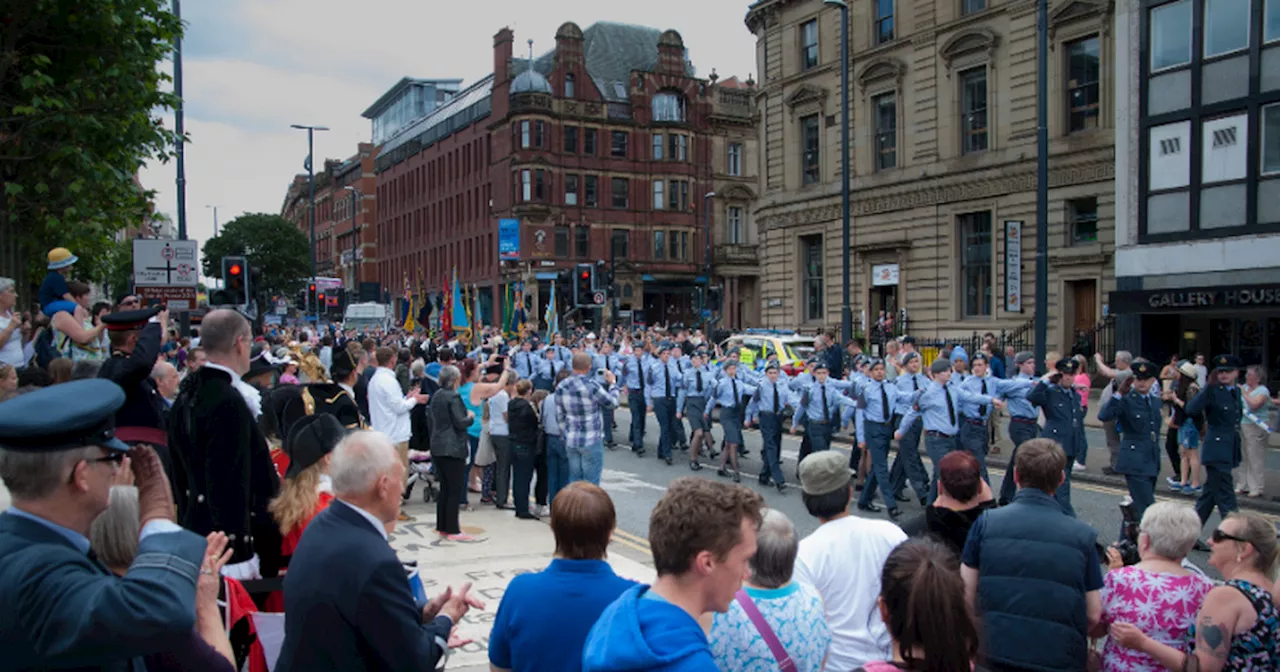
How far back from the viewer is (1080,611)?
13.9 feet

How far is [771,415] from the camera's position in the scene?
14.5 metres

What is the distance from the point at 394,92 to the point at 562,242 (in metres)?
40.5

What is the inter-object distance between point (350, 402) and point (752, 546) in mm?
5383

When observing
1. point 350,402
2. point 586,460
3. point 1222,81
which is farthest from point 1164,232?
point 350,402

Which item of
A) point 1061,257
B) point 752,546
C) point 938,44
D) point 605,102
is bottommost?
point 752,546

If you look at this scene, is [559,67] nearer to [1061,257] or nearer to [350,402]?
[1061,257]

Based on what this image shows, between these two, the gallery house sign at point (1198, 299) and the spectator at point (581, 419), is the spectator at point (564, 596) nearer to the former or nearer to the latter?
the spectator at point (581, 419)

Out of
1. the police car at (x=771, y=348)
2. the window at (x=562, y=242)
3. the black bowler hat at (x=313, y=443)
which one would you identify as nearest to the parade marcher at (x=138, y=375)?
the black bowler hat at (x=313, y=443)

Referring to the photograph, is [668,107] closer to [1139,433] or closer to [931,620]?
[1139,433]

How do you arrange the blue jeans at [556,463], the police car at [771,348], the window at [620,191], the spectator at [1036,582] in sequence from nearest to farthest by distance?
the spectator at [1036,582] → the blue jeans at [556,463] → the police car at [771,348] → the window at [620,191]

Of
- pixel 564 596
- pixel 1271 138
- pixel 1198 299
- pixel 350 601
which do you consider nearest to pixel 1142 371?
pixel 564 596

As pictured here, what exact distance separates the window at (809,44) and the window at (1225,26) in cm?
1542

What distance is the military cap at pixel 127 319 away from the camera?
5620 millimetres

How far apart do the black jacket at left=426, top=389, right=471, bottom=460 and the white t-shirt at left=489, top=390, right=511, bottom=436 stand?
58.4 inches
